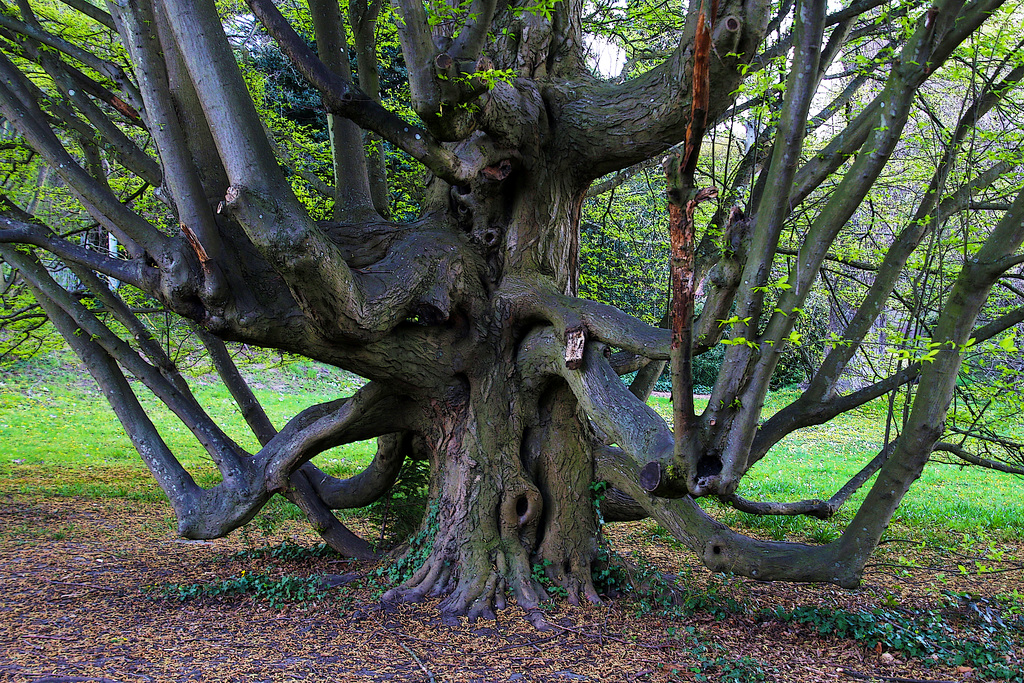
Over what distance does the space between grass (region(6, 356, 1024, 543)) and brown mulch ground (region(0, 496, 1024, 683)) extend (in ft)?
3.98

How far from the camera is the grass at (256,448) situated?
8078mm

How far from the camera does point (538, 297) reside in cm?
486

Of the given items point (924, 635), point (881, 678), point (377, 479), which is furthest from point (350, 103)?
point (924, 635)

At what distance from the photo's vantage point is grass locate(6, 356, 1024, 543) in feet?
26.5

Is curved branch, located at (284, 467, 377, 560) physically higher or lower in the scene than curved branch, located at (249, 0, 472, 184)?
lower

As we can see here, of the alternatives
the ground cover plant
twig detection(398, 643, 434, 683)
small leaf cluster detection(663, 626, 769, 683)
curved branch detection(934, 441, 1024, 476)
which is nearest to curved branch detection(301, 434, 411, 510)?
the ground cover plant

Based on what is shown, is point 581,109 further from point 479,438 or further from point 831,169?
point 479,438

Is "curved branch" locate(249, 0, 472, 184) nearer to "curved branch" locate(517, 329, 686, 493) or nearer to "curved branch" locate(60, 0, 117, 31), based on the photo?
"curved branch" locate(517, 329, 686, 493)

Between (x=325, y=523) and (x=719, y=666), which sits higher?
(x=325, y=523)

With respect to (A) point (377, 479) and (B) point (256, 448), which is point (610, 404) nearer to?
(A) point (377, 479)

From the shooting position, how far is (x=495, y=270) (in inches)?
205

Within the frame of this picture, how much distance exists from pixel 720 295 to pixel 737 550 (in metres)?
2.34

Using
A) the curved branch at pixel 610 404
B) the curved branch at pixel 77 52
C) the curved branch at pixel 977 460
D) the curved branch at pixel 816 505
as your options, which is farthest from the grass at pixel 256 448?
the curved branch at pixel 77 52

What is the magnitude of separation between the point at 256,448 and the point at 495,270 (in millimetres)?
8638
